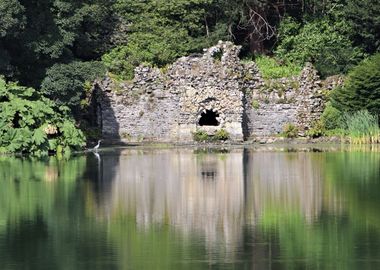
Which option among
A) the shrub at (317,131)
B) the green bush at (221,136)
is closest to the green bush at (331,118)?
the shrub at (317,131)

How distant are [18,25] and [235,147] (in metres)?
8.63

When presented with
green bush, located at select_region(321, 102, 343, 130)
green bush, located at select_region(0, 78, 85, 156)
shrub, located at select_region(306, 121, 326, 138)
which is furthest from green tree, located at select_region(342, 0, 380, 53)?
green bush, located at select_region(0, 78, 85, 156)

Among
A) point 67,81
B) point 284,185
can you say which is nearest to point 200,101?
point 67,81

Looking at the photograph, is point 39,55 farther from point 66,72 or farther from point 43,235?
point 43,235

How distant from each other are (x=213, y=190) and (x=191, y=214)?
4.19 meters

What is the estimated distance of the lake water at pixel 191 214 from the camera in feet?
62.3

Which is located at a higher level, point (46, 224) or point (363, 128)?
point (363, 128)

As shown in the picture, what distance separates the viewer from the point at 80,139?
136 ft

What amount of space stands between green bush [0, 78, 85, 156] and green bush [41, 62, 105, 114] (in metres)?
1.79

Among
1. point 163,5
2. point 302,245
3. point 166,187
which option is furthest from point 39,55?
point 302,245

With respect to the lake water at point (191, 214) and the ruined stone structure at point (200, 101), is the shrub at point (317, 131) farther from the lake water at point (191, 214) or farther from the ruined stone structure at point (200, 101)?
the lake water at point (191, 214)

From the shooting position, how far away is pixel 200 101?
158 ft

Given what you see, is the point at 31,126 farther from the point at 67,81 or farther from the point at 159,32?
the point at 159,32

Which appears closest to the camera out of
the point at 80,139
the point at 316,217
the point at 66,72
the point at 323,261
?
the point at 323,261
